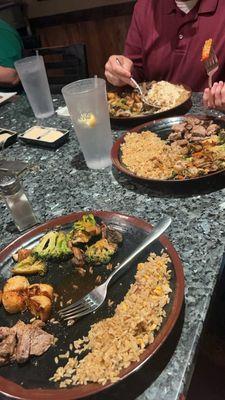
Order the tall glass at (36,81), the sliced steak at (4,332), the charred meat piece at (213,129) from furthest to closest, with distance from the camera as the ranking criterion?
1. the tall glass at (36,81)
2. the charred meat piece at (213,129)
3. the sliced steak at (4,332)

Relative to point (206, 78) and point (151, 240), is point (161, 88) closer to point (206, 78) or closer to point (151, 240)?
point (206, 78)

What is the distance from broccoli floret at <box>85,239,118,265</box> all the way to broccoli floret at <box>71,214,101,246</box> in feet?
0.12

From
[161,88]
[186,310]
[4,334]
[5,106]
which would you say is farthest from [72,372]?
[5,106]

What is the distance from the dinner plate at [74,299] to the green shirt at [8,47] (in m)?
2.59

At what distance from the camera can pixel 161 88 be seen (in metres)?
2.01

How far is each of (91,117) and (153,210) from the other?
460 millimetres

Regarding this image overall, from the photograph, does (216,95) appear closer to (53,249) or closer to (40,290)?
(53,249)

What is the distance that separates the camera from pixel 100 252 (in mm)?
1085

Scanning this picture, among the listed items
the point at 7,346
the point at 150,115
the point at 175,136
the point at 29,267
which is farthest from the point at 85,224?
the point at 150,115

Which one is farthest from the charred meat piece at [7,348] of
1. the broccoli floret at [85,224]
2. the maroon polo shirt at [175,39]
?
the maroon polo shirt at [175,39]

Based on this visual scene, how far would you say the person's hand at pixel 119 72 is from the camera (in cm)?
212

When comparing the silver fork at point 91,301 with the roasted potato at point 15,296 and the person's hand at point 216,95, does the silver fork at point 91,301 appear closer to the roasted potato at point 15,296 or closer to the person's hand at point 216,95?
the roasted potato at point 15,296

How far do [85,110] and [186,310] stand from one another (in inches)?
34.2

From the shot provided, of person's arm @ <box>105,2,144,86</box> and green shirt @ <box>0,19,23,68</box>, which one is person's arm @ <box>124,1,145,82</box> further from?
green shirt @ <box>0,19,23,68</box>
